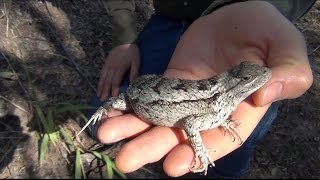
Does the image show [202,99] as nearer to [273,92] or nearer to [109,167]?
[273,92]

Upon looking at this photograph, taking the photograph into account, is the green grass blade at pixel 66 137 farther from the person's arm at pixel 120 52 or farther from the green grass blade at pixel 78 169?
the person's arm at pixel 120 52

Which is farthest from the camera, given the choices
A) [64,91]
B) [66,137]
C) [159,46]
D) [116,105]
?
[64,91]

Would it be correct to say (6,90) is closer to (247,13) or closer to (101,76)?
(101,76)

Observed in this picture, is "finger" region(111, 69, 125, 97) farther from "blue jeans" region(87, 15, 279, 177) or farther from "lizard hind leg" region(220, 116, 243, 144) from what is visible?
"lizard hind leg" region(220, 116, 243, 144)

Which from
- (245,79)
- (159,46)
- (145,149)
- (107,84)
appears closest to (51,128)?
(107,84)

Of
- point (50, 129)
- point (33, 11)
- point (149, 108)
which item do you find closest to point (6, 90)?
point (50, 129)

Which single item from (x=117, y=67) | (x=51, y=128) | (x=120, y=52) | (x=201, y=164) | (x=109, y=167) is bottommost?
(x=109, y=167)

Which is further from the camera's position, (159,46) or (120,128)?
(159,46)
